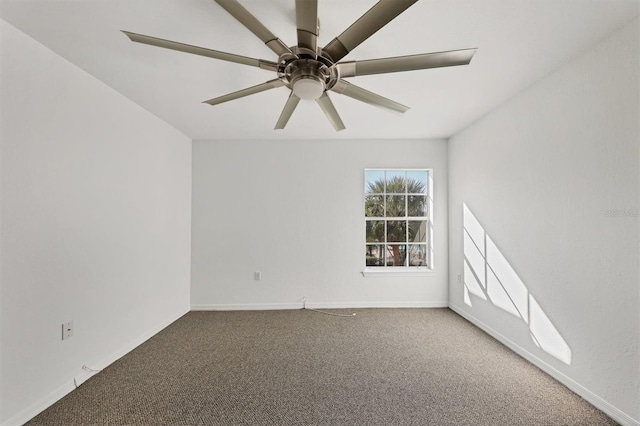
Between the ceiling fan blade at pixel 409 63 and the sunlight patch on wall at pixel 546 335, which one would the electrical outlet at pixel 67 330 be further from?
the sunlight patch on wall at pixel 546 335

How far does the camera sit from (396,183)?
13.8 ft

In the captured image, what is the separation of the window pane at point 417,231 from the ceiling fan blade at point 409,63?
304cm

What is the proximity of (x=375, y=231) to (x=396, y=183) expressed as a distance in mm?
796

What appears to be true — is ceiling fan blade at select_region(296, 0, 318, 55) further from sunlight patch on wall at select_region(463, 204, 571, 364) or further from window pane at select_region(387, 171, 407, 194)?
window pane at select_region(387, 171, 407, 194)

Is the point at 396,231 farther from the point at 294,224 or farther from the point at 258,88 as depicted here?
the point at 258,88

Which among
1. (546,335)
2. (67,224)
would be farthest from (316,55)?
(546,335)

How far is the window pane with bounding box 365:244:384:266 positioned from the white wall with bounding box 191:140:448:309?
0.20 metres

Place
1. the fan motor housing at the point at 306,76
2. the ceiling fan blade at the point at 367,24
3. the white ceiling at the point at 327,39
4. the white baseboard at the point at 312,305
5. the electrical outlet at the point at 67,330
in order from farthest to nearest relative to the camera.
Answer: the white baseboard at the point at 312,305
the electrical outlet at the point at 67,330
the white ceiling at the point at 327,39
the fan motor housing at the point at 306,76
the ceiling fan blade at the point at 367,24

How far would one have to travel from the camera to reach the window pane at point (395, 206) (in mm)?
4219

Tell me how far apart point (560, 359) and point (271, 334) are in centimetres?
259

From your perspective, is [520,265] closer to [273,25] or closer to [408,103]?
[408,103]

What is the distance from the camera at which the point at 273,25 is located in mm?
1722

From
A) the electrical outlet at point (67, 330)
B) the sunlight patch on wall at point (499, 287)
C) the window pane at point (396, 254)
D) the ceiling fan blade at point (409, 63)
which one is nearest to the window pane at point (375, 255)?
the window pane at point (396, 254)

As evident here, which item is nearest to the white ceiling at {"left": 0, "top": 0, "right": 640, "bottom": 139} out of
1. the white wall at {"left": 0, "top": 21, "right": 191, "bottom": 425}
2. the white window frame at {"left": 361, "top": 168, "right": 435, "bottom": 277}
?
the white wall at {"left": 0, "top": 21, "right": 191, "bottom": 425}
